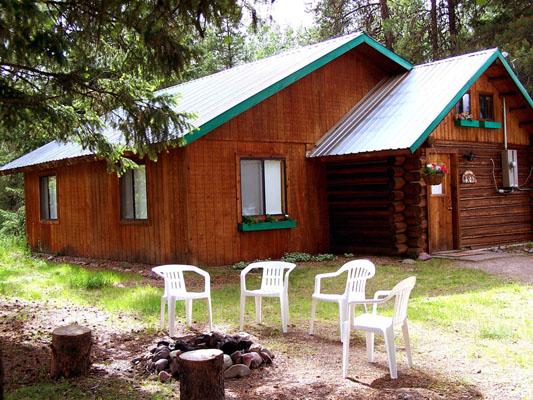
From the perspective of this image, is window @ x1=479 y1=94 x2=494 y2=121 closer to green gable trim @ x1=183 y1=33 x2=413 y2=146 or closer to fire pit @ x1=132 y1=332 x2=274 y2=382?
green gable trim @ x1=183 y1=33 x2=413 y2=146

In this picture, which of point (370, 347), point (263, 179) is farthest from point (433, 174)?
point (370, 347)

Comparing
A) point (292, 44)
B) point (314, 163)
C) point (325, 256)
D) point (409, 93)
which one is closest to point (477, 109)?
point (409, 93)

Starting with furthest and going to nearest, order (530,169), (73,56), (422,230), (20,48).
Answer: (530,169), (422,230), (73,56), (20,48)

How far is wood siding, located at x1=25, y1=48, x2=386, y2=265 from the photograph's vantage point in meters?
11.9

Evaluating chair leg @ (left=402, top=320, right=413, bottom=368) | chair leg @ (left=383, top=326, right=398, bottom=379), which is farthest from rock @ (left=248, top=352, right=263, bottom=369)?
chair leg @ (left=402, top=320, right=413, bottom=368)

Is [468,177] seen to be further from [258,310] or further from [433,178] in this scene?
[258,310]

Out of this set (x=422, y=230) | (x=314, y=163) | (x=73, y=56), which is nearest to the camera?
(x=73, y=56)

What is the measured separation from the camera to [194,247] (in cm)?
1183

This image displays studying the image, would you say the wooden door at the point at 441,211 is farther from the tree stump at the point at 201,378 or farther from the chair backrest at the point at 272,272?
the tree stump at the point at 201,378

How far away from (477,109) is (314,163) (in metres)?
4.35

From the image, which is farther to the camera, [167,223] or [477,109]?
[477,109]

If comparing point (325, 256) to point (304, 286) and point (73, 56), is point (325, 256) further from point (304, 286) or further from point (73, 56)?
point (73, 56)

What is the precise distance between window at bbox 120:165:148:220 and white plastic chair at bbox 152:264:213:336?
5.96m

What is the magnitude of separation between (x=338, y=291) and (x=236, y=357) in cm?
445
